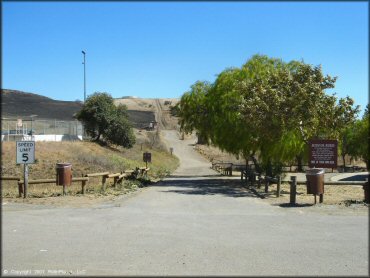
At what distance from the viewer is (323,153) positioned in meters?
18.3

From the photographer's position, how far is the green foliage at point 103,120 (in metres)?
57.5

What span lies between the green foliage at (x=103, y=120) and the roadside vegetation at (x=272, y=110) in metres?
26.9

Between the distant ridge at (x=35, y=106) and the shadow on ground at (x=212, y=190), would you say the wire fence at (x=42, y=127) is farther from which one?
the shadow on ground at (x=212, y=190)

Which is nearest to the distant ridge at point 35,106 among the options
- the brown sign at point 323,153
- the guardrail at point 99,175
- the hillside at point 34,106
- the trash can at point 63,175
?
the hillside at point 34,106

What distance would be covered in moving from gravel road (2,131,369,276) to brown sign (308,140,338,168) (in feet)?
13.3

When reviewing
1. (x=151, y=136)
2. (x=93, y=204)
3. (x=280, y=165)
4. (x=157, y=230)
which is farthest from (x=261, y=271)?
(x=151, y=136)

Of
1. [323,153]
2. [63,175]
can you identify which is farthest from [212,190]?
[63,175]

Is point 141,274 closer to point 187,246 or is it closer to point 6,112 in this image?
point 187,246

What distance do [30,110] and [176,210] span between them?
65041mm

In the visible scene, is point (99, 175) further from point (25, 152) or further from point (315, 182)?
point (315, 182)

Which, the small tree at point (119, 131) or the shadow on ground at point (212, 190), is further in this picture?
the small tree at point (119, 131)

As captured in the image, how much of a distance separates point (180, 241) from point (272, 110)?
48.0ft

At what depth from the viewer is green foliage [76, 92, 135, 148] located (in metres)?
57.5

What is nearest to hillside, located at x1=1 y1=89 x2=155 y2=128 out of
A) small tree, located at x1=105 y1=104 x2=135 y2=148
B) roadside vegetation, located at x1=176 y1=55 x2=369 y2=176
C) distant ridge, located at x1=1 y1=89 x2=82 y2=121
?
distant ridge, located at x1=1 y1=89 x2=82 y2=121
